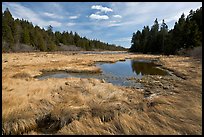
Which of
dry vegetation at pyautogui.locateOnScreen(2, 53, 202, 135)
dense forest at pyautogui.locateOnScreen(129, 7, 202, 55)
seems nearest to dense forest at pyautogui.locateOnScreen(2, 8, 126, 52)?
dense forest at pyautogui.locateOnScreen(129, 7, 202, 55)

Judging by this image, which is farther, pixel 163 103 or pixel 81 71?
pixel 81 71

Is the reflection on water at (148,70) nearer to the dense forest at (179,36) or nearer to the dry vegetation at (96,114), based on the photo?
the dry vegetation at (96,114)

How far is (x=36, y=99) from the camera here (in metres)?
10.2

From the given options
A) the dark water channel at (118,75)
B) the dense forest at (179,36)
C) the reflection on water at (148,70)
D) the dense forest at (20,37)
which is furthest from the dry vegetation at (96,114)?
the dense forest at (20,37)

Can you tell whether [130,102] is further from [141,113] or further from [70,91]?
[70,91]


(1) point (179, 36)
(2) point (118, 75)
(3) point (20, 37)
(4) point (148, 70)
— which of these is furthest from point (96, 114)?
(3) point (20, 37)

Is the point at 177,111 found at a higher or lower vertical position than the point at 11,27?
lower

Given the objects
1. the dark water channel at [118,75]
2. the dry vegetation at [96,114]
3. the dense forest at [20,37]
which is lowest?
the dark water channel at [118,75]

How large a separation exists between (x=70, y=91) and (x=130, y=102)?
420 centimetres

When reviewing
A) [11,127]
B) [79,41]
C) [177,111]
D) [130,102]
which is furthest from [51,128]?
[79,41]

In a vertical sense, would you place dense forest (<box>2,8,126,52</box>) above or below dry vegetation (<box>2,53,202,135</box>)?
above

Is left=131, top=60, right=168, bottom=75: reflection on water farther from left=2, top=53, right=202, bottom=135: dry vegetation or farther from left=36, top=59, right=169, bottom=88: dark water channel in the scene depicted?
left=2, top=53, right=202, bottom=135: dry vegetation

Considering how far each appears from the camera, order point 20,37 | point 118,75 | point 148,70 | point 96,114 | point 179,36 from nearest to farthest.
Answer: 1. point 96,114
2. point 118,75
3. point 148,70
4. point 179,36
5. point 20,37

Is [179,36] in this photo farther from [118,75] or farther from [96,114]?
[96,114]
